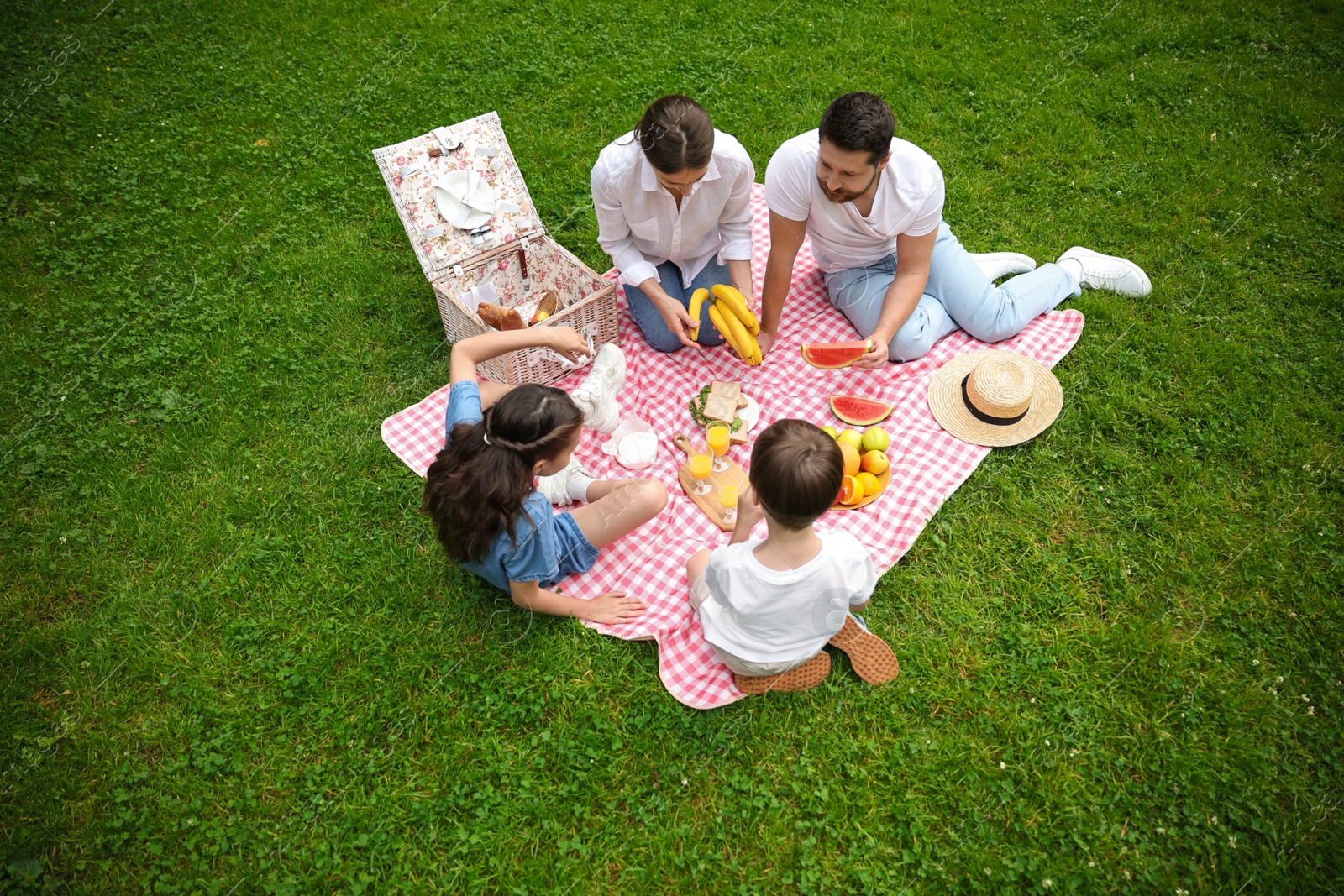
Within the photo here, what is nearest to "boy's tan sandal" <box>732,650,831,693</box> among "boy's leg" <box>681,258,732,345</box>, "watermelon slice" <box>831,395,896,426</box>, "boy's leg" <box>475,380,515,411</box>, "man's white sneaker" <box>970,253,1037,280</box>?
"watermelon slice" <box>831,395,896,426</box>

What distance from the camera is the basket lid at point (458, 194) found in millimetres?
4500

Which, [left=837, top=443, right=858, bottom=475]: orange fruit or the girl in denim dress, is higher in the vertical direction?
the girl in denim dress

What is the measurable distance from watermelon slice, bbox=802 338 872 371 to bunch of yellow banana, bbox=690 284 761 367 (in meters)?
0.34

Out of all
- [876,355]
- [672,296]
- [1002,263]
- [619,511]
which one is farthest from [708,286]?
[1002,263]

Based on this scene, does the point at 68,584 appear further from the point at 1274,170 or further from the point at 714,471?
the point at 1274,170

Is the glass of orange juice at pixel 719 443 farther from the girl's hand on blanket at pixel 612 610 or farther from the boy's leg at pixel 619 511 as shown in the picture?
the girl's hand on blanket at pixel 612 610

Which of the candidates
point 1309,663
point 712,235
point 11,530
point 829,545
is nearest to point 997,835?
point 829,545

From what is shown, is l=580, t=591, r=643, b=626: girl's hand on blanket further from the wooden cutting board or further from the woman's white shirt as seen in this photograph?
the woman's white shirt

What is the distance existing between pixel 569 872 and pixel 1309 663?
326 centimetres

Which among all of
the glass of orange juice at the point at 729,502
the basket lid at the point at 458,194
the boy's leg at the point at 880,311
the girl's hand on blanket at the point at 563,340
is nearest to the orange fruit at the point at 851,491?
the glass of orange juice at the point at 729,502

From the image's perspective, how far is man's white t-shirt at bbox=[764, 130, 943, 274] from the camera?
3.93m

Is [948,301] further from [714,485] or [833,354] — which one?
[714,485]

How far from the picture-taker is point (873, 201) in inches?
158

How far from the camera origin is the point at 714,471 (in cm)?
405
